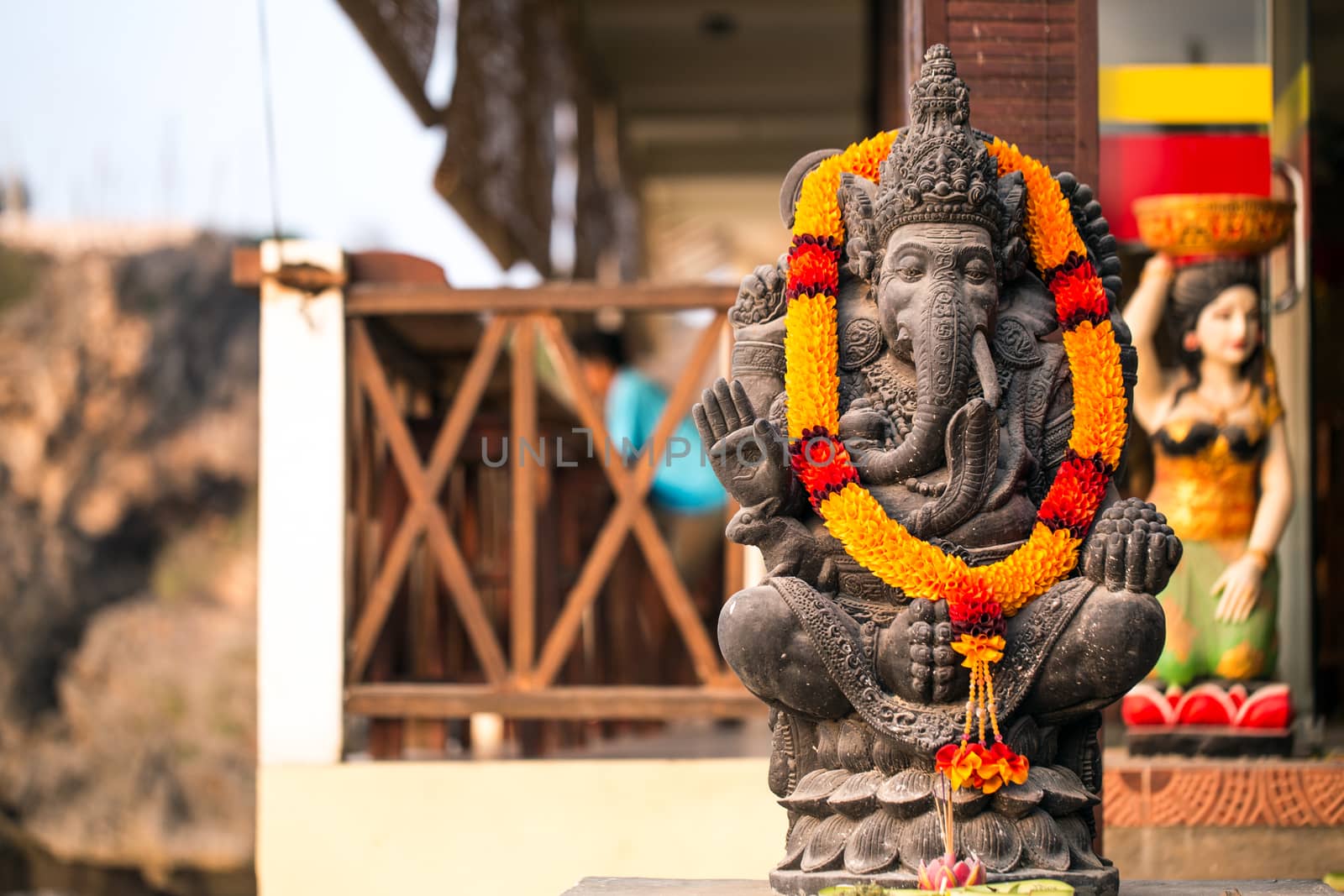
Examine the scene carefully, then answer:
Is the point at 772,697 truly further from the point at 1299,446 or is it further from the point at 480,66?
the point at 480,66

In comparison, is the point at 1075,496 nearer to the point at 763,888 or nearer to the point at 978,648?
the point at 978,648

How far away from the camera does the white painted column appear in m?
5.82

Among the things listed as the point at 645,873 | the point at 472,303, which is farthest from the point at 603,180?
the point at 645,873

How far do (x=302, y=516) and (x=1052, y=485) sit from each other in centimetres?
312

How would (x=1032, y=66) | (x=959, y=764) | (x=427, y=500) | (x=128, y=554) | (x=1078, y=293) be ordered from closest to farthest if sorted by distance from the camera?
(x=959, y=764)
(x=1078, y=293)
(x=1032, y=66)
(x=427, y=500)
(x=128, y=554)

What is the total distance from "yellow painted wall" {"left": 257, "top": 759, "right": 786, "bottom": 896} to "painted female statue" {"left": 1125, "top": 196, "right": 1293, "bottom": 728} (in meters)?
1.53

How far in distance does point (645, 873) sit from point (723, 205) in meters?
15.1

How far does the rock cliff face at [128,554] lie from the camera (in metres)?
17.1

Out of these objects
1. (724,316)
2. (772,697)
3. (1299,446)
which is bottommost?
(772,697)

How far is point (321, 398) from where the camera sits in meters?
5.90

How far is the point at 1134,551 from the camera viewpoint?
356cm

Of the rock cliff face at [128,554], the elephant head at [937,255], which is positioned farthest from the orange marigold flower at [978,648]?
the rock cliff face at [128,554]

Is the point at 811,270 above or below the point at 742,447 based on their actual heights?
above

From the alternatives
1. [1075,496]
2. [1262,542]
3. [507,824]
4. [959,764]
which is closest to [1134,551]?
[1075,496]
